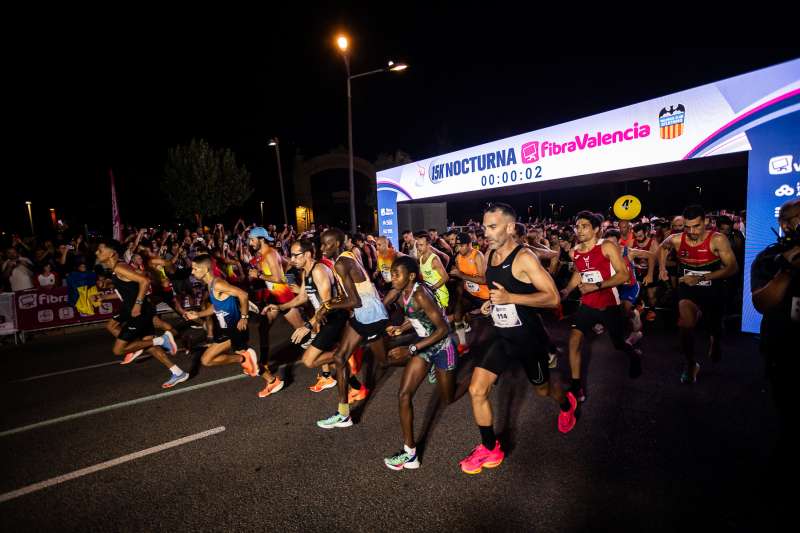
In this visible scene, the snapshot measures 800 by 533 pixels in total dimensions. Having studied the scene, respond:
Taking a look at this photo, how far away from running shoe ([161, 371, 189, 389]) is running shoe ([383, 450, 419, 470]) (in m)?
3.66

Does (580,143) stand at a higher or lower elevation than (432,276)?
higher

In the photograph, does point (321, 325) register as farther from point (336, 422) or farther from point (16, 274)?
point (16, 274)

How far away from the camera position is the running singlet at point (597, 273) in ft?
15.1

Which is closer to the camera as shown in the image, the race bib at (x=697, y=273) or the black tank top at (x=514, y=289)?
the black tank top at (x=514, y=289)

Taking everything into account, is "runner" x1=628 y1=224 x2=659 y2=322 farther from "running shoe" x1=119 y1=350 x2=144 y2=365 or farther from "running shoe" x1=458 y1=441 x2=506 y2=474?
"running shoe" x1=119 y1=350 x2=144 y2=365

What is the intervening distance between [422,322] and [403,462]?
3.81 ft

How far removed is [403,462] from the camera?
332 cm

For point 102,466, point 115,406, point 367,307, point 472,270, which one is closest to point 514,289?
point 367,307

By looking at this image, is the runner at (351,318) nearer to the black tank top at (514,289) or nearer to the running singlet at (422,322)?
the running singlet at (422,322)

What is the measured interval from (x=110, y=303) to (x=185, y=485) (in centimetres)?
842

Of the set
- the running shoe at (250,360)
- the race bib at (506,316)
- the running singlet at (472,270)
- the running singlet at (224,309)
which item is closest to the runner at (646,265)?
the running singlet at (472,270)

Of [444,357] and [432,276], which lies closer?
[444,357]

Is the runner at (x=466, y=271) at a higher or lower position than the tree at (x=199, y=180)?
lower

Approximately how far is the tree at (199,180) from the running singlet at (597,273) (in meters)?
31.0
